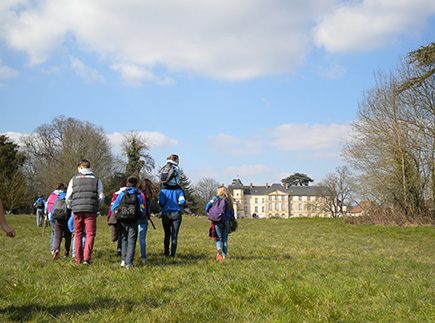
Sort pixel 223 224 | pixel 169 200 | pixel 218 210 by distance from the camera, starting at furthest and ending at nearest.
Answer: pixel 223 224, pixel 218 210, pixel 169 200

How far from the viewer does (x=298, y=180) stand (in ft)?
422

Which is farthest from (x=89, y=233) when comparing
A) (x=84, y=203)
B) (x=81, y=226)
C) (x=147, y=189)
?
(x=147, y=189)

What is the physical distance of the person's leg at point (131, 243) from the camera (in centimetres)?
691

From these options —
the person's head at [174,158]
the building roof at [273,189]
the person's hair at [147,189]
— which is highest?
the building roof at [273,189]

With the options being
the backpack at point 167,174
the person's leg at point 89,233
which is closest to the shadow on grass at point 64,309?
the person's leg at point 89,233

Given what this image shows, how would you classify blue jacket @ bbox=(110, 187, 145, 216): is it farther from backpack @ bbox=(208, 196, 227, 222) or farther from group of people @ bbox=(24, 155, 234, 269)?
backpack @ bbox=(208, 196, 227, 222)

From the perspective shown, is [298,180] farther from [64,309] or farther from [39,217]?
[64,309]

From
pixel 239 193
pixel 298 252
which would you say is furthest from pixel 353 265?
pixel 239 193

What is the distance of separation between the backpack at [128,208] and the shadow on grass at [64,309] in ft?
9.08

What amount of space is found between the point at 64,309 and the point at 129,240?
119 inches

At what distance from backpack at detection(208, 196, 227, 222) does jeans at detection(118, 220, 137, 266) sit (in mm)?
2048

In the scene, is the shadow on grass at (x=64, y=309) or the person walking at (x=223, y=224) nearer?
the shadow on grass at (x=64, y=309)

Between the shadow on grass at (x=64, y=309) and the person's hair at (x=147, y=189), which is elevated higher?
the person's hair at (x=147, y=189)

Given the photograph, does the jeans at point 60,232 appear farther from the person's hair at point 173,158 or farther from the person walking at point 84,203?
the person's hair at point 173,158
